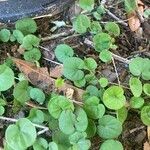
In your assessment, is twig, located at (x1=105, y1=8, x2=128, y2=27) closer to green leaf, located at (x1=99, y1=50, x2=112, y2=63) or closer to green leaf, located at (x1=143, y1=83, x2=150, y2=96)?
green leaf, located at (x1=99, y1=50, x2=112, y2=63)

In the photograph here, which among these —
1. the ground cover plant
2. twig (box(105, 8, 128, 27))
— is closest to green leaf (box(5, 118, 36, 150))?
the ground cover plant

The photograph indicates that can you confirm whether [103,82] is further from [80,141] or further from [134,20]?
[134,20]

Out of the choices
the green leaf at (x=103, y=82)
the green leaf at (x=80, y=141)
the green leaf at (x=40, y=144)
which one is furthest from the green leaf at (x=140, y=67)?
the green leaf at (x=40, y=144)

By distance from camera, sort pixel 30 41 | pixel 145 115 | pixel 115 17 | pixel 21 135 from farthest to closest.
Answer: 1. pixel 115 17
2. pixel 30 41
3. pixel 145 115
4. pixel 21 135

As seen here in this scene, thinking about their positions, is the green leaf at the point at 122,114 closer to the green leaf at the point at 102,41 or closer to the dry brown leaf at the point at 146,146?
the dry brown leaf at the point at 146,146

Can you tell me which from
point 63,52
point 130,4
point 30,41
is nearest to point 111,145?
point 63,52

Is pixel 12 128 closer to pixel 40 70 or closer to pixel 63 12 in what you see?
pixel 40 70
